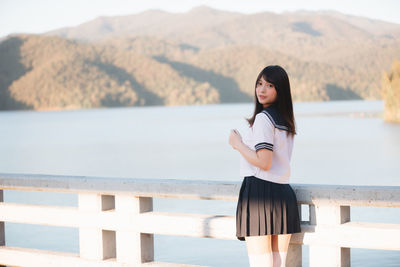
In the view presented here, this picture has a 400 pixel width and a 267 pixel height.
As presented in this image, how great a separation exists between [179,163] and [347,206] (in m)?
30.3

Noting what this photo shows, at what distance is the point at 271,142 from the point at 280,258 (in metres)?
0.51

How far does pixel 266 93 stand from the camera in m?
2.79

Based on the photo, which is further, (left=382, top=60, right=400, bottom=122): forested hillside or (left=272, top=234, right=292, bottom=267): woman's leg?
(left=382, top=60, right=400, bottom=122): forested hillside

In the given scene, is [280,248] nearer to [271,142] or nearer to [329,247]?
[329,247]

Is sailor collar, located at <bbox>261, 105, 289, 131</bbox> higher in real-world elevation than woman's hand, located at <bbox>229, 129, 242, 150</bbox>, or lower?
higher

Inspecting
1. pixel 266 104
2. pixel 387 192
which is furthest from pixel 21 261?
pixel 387 192

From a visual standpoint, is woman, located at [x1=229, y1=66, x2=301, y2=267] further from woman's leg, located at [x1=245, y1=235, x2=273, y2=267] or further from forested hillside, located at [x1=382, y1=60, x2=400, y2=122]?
forested hillside, located at [x1=382, y1=60, x2=400, y2=122]

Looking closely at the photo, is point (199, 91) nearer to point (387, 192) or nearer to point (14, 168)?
point (14, 168)

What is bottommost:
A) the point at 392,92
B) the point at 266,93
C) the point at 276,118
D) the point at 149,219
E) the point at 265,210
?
the point at 149,219

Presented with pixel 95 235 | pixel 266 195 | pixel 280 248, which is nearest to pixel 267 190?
pixel 266 195

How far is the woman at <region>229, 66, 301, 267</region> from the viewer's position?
261 centimetres

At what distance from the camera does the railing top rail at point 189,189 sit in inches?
97.9

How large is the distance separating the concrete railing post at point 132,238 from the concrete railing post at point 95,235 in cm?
8

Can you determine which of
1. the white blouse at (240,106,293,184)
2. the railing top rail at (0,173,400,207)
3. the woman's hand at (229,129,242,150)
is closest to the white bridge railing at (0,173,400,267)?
the railing top rail at (0,173,400,207)
